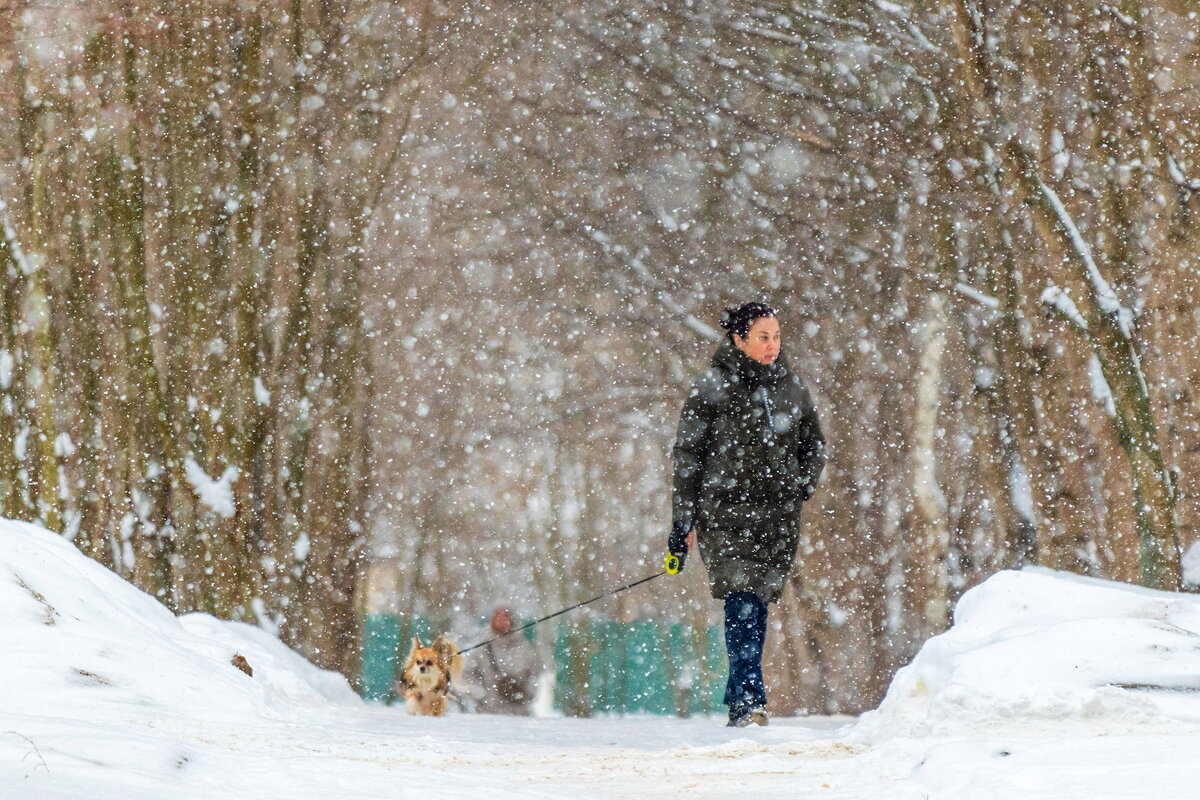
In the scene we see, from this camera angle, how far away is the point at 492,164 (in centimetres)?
1210

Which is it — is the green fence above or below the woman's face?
below

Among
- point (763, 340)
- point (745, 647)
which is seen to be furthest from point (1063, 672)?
point (763, 340)

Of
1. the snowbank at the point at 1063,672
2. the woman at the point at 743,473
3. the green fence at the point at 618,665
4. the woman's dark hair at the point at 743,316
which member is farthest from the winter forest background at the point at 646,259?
the snowbank at the point at 1063,672

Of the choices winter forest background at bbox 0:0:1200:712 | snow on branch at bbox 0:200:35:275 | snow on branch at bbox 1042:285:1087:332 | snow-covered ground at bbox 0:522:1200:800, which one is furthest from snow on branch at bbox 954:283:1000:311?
snow on branch at bbox 0:200:35:275

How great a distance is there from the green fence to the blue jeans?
3715mm

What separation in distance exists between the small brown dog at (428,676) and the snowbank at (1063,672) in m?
3.46

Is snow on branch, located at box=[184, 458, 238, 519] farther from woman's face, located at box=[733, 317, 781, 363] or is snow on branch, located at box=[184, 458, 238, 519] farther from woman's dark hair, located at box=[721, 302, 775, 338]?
woman's face, located at box=[733, 317, 781, 363]

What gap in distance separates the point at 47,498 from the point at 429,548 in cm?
282

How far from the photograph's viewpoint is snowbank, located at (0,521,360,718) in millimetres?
6022

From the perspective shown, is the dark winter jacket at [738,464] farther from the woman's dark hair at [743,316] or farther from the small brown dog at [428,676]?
the small brown dog at [428,676]

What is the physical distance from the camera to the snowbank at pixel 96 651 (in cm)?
602

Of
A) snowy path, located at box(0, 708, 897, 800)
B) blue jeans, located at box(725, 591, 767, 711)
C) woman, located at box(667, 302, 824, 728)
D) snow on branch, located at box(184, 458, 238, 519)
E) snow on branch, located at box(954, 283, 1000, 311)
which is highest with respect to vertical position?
snow on branch, located at box(954, 283, 1000, 311)

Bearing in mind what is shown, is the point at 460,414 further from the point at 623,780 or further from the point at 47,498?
the point at 623,780

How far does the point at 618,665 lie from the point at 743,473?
4353mm
